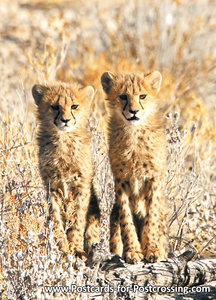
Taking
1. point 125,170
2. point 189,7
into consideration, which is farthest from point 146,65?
point 125,170

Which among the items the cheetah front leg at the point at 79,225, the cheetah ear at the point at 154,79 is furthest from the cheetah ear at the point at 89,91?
the cheetah front leg at the point at 79,225

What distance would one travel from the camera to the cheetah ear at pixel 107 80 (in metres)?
3.07

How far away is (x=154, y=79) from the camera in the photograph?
3109 mm

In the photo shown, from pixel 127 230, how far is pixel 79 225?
1.00 feet

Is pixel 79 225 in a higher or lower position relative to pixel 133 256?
higher

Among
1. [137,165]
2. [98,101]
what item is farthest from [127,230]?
[98,101]

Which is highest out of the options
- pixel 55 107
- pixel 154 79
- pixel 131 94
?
pixel 154 79

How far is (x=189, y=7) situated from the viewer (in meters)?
7.69

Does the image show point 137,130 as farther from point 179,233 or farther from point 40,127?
point 179,233

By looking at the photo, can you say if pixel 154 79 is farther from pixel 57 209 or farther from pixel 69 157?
pixel 57 209

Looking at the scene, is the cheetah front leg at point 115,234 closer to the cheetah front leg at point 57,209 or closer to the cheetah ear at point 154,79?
the cheetah front leg at point 57,209

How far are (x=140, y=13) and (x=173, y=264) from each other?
5135 millimetres

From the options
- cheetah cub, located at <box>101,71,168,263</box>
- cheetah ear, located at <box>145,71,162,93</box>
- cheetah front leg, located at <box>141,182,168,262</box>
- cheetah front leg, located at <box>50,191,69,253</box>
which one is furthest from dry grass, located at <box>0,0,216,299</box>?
cheetah ear, located at <box>145,71,162,93</box>

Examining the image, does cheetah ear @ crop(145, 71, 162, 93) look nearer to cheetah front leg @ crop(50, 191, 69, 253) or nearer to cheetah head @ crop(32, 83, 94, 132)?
cheetah head @ crop(32, 83, 94, 132)
